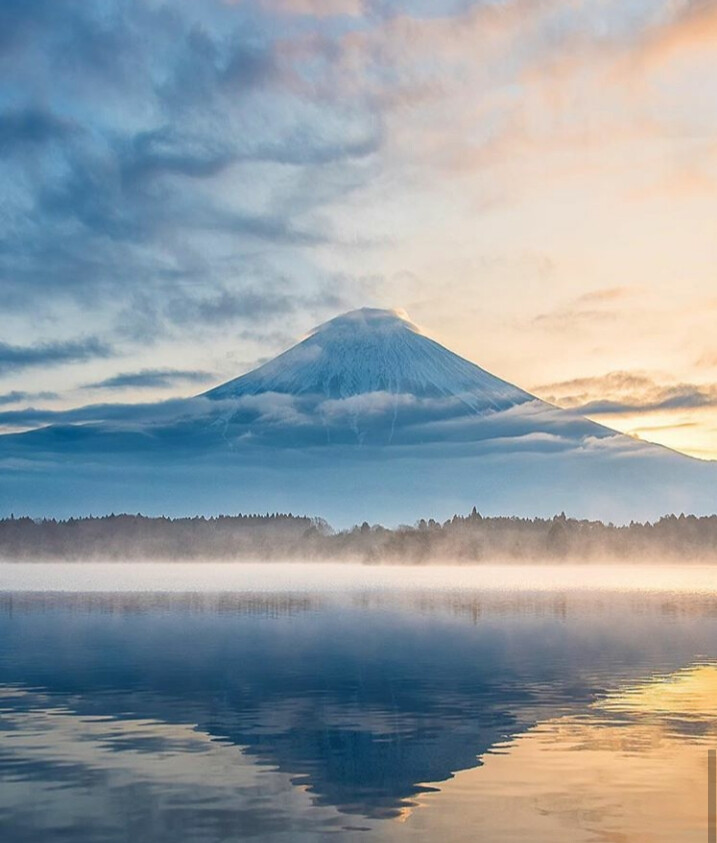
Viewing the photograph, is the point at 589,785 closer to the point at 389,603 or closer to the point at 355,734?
the point at 355,734

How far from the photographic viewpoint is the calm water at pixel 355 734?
1045 inches

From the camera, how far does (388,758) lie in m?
33.2

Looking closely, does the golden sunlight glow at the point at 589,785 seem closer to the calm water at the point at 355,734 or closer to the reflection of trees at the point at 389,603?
the calm water at the point at 355,734

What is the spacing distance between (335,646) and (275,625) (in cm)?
1627

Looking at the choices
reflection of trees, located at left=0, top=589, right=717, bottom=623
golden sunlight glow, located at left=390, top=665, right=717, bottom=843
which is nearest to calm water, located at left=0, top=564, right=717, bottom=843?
golden sunlight glow, located at left=390, top=665, right=717, bottom=843

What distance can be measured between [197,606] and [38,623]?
25.0 meters

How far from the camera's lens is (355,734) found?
122 feet

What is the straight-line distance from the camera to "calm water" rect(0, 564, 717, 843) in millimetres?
26531

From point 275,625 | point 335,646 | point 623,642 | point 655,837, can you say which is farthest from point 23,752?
point 275,625

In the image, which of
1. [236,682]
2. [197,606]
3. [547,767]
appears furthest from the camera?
[197,606]

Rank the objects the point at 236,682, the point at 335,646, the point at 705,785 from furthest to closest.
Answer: the point at 335,646
the point at 236,682
the point at 705,785

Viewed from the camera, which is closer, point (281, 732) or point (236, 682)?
point (281, 732)

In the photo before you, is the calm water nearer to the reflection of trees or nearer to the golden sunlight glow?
the golden sunlight glow

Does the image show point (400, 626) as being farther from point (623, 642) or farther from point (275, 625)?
point (623, 642)
